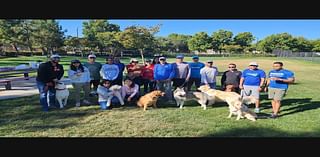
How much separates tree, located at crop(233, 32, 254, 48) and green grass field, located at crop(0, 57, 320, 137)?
3217 inches

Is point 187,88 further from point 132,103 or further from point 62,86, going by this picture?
point 62,86

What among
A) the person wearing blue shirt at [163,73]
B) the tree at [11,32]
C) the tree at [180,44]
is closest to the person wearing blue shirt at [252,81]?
the person wearing blue shirt at [163,73]

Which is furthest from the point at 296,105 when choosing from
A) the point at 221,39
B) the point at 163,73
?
the point at 221,39

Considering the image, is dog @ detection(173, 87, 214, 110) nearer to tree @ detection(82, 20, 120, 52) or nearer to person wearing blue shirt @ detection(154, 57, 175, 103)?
person wearing blue shirt @ detection(154, 57, 175, 103)

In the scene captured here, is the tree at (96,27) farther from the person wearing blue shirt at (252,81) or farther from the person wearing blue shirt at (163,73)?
the person wearing blue shirt at (252,81)

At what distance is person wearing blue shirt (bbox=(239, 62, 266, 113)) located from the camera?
7.61m

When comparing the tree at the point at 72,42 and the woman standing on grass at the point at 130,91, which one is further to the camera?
the tree at the point at 72,42

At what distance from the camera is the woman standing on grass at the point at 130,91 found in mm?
8719

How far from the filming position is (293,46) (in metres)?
83.1

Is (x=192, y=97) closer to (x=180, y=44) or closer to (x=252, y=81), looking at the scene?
(x=252, y=81)

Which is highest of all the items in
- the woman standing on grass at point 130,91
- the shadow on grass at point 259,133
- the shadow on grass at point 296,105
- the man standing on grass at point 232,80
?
the man standing on grass at point 232,80

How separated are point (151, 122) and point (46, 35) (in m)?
51.3

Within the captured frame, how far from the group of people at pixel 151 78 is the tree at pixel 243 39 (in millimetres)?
81984

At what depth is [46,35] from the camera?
173ft
